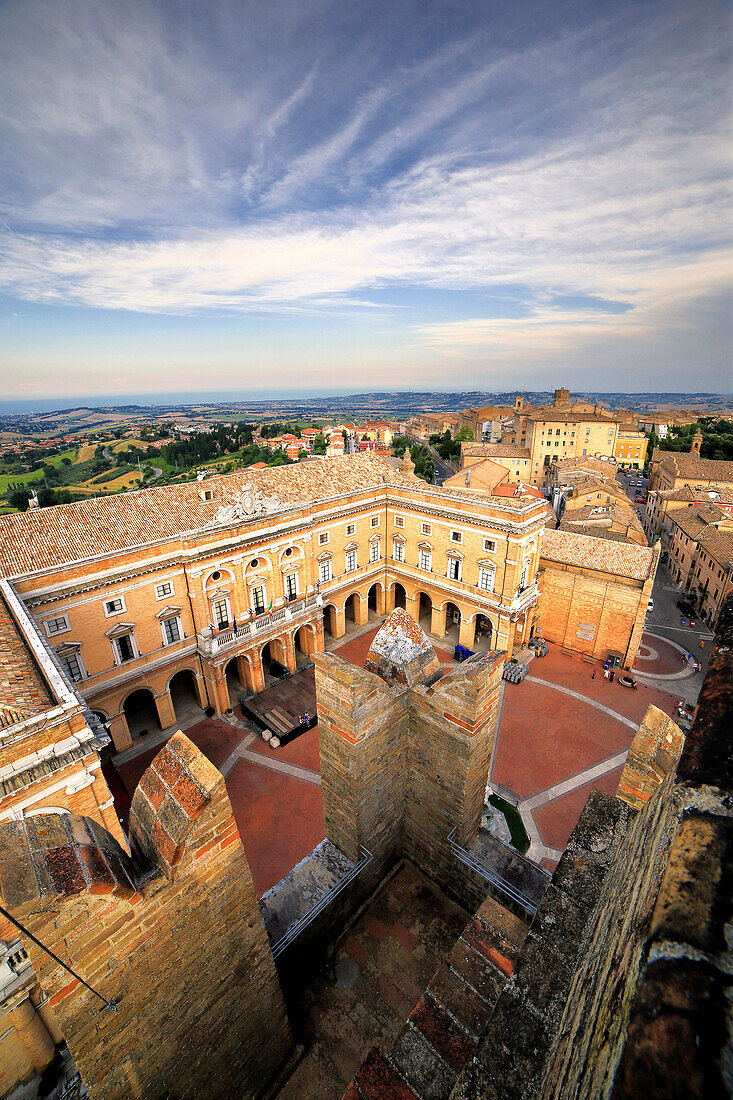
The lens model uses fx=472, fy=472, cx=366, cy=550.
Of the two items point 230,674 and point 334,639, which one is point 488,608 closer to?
point 334,639

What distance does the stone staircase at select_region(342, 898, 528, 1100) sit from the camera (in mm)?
5504

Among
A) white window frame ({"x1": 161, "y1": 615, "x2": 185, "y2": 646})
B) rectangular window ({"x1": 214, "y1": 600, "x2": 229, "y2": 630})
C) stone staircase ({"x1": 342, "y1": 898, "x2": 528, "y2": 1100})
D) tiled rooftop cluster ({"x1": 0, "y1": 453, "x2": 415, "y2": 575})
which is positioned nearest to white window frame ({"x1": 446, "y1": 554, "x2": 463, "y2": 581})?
tiled rooftop cluster ({"x1": 0, "y1": 453, "x2": 415, "y2": 575})

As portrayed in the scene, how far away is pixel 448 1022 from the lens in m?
6.02

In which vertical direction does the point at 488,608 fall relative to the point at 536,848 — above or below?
above

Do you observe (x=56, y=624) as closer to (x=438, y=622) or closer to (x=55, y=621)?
(x=55, y=621)

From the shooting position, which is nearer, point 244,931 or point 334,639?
point 244,931

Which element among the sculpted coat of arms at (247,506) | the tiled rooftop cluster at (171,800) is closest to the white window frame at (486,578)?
the sculpted coat of arms at (247,506)

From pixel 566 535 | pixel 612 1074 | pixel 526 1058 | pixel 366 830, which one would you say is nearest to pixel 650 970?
pixel 612 1074

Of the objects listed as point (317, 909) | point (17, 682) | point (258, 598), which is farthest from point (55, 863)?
point (258, 598)

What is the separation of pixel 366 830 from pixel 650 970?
833cm

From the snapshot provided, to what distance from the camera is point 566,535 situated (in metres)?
33.2

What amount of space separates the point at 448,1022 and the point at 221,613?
22540 mm

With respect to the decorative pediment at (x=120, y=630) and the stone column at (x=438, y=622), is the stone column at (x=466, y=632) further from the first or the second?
the decorative pediment at (x=120, y=630)

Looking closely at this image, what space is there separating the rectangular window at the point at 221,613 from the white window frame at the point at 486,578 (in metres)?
16.1
